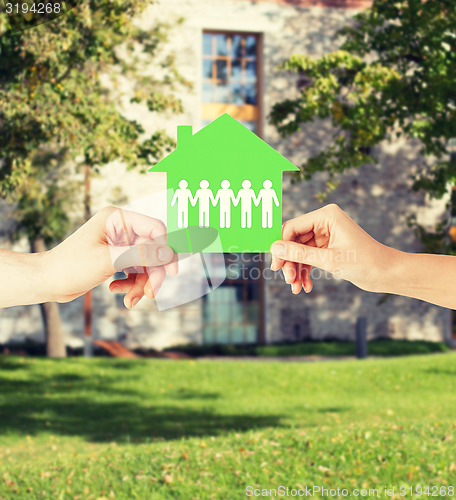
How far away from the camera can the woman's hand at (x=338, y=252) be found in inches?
93.9

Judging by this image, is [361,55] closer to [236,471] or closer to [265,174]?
[236,471]

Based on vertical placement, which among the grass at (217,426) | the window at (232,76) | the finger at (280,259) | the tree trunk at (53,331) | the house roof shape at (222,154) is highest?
the window at (232,76)

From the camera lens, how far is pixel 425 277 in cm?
258

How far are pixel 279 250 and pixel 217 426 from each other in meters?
10.2

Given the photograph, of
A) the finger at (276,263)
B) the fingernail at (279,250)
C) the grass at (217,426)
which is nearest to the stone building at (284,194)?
the grass at (217,426)

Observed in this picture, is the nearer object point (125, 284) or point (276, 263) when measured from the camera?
point (276, 263)

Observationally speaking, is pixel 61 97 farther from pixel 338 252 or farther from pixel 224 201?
pixel 224 201

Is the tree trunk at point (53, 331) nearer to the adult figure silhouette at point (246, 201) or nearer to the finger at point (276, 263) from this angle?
the finger at point (276, 263)

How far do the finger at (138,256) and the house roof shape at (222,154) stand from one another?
0.36 meters

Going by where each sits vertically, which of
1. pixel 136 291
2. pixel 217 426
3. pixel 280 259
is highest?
pixel 280 259

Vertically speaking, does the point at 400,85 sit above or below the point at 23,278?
above

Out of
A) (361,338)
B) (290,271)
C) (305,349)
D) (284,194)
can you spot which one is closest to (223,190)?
(290,271)

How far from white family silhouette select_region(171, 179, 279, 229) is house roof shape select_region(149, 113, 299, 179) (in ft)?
0.16

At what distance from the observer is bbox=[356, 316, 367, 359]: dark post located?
61.7 feet
